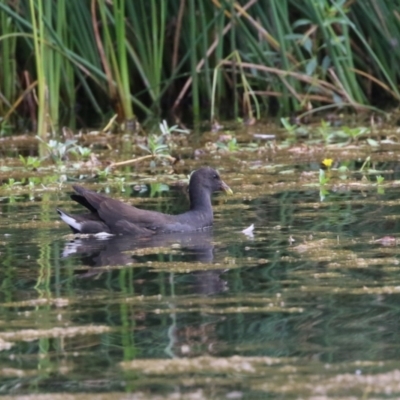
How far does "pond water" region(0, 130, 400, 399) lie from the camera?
3.94m

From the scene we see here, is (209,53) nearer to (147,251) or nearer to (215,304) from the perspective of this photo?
(147,251)

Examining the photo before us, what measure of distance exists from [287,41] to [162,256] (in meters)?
7.64

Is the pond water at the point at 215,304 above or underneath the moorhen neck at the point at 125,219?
underneath

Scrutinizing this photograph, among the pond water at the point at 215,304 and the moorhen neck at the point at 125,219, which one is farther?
the moorhen neck at the point at 125,219

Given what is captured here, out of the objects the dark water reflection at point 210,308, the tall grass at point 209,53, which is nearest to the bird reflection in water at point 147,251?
the dark water reflection at point 210,308

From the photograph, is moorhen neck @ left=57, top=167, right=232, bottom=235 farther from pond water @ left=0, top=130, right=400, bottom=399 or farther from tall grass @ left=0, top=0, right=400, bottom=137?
tall grass @ left=0, top=0, right=400, bottom=137

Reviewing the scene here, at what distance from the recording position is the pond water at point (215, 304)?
3939mm

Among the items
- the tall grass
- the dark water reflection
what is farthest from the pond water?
the tall grass

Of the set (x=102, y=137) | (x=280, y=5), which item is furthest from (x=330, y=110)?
(x=102, y=137)

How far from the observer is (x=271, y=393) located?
12.2 feet

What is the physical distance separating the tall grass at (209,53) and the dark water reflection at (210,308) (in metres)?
5.52

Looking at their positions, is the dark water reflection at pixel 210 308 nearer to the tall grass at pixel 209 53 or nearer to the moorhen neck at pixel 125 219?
the moorhen neck at pixel 125 219

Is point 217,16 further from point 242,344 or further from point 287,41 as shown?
point 242,344

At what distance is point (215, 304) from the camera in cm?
509
